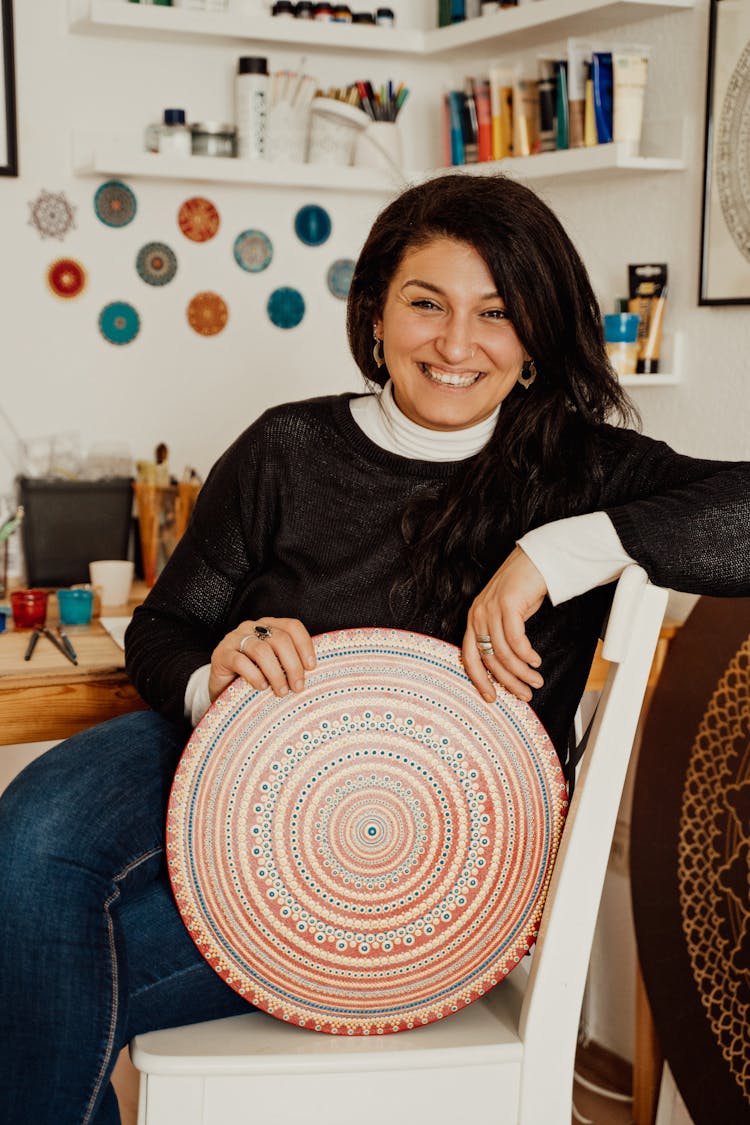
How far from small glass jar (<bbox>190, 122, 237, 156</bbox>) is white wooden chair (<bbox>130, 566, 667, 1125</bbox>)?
5.03ft

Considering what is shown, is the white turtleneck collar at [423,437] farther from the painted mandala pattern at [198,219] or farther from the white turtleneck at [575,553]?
the painted mandala pattern at [198,219]

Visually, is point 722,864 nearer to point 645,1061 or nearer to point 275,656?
point 645,1061

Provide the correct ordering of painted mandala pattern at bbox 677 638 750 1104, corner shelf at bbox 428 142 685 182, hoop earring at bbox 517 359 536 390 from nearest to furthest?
1. hoop earring at bbox 517 359 536 390
2. painted mandala pattern at bbox 677 638 750 1104
3. corner shelf at bbox 428 142 685 182

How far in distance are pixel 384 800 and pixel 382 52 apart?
1.88 metres

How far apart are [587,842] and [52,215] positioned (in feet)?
5.61

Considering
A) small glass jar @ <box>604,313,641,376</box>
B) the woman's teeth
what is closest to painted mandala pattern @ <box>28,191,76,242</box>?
small glass jar @ <box>604,313,641,376</box>

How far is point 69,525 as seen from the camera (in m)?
2.31

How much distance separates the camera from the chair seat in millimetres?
1176

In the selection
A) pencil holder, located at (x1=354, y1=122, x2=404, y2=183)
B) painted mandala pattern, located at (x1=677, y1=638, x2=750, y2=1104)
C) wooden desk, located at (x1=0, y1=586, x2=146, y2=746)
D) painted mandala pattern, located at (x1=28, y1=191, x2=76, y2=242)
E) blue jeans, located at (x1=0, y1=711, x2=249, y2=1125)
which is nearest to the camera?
blue jeans, located at (x1=0, y1=711, x2=249, y2=1125)

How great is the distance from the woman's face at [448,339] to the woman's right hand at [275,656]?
1.15 feet

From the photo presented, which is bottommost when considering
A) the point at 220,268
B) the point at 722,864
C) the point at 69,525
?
the point at 722,864

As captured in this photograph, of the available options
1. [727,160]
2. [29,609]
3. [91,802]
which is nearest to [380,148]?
[727,160]

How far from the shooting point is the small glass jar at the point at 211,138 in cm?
237

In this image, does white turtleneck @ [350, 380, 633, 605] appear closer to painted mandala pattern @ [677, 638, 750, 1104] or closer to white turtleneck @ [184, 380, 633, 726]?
white turtleneck @ [184, 380, 633, 726]
